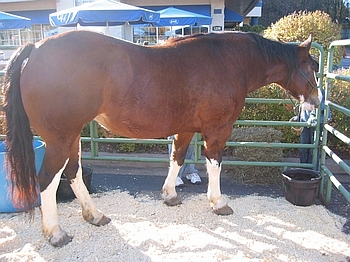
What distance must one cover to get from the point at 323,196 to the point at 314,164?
0.35m

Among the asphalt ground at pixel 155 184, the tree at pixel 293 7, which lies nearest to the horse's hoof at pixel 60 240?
the asphalt ground at pixel 155 184

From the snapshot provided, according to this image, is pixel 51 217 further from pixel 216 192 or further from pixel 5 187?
pixel 216 192

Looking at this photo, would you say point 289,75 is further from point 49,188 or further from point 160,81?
point 49,188

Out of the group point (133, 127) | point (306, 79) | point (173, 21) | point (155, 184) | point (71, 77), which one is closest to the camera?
point (71, 77)

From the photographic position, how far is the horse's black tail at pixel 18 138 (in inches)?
98.5

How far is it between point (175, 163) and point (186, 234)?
80 cm

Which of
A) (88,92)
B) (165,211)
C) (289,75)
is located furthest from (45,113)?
(289,75)

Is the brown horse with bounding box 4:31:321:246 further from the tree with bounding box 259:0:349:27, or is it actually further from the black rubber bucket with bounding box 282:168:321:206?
the tree with bounding box 259:0:349:27

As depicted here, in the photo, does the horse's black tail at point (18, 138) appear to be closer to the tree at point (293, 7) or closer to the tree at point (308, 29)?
the tree at point (308, 29)

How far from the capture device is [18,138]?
2.54m

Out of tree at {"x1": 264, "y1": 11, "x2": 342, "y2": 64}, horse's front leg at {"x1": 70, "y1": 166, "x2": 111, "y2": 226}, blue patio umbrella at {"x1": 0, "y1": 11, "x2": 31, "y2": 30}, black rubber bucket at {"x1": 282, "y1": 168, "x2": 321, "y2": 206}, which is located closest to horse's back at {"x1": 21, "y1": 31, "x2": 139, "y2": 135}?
horse's front leg at {"x1": 70, "y1": 166, "x2": 111, "y2": 226}

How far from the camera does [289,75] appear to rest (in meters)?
3.16

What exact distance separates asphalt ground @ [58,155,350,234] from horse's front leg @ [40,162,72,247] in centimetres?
87

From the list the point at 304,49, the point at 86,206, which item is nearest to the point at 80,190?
the point at 86,206
